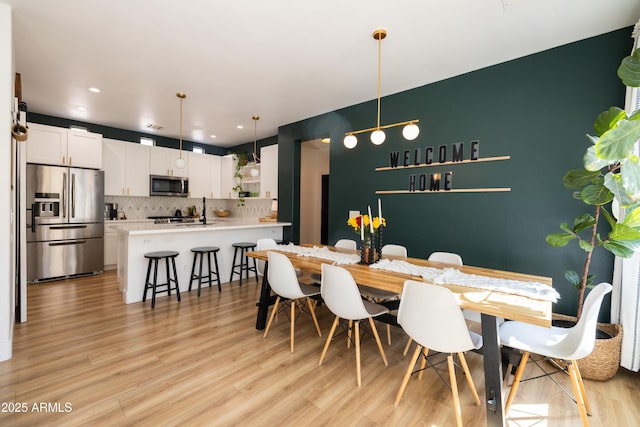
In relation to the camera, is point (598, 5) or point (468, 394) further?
point (598, 5)

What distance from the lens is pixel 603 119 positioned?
6.61 feet

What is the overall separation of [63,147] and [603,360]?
285 inches

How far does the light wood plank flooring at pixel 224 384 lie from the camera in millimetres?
1799

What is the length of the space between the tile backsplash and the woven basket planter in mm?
5684

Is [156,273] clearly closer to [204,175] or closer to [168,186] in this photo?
[168,186]

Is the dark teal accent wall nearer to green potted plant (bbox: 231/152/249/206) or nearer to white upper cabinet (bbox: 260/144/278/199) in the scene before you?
white upper cabinet (bbox: 260/144/278/199)

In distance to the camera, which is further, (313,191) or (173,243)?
(313,191)

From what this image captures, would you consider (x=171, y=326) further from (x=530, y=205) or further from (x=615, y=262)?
(x=615, y=262)

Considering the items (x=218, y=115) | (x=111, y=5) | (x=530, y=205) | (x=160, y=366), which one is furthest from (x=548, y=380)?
(x=218, y=115)

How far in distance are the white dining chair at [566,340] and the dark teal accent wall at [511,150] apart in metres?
1.14

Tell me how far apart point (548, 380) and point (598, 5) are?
2.87m

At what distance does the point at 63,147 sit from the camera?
4824mm

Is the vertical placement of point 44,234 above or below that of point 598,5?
below

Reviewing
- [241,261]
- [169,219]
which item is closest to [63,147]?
[169,219]
